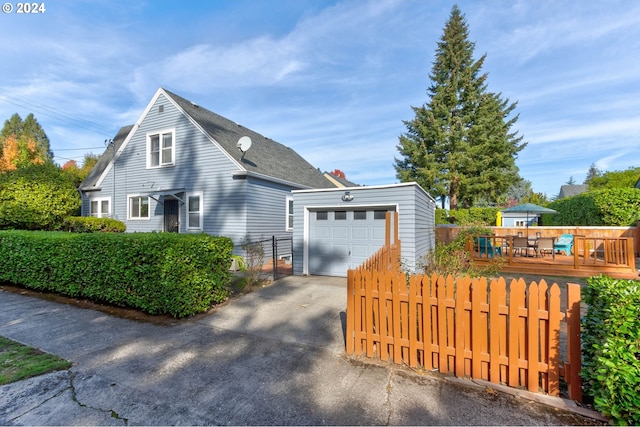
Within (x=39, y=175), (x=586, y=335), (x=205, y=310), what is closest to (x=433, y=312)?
(x=586, y=335)

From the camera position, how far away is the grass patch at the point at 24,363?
3312mm

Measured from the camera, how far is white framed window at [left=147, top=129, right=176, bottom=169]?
40.8 feet

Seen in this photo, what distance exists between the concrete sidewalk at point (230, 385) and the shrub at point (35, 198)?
26.1ft

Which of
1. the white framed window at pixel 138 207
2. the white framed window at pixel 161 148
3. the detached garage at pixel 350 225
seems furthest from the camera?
the white framed window at pixel 138 207

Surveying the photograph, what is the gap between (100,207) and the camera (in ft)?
48.3

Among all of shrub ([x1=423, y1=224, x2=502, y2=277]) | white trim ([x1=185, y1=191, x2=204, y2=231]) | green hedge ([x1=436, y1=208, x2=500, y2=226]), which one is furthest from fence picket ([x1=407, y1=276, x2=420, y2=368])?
green hedge ([x1=436, y1=208, x2=500, y2=226])

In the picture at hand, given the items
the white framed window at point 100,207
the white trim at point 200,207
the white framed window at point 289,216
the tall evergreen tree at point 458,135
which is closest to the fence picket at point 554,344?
Answer: the white framed window at point 289,216

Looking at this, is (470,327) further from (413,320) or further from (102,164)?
(102,164)

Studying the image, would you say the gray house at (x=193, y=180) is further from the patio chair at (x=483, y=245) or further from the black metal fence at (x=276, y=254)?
the patio chair at (x=483, y=245)

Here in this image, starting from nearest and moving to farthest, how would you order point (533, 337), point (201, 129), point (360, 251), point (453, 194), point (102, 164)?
point (533, 337), point (360, 251), point (201, 129), point (102, 164), point (453, 194)

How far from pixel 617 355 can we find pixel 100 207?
18.9 meters

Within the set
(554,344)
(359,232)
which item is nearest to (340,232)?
(359,232)

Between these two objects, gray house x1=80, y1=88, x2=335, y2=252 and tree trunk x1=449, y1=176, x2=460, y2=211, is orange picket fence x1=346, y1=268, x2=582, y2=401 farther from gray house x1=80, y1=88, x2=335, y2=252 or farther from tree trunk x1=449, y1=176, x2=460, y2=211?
tree trunk x1=449, y1=176, x2=460, y2=211

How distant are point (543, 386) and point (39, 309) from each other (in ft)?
28.9
